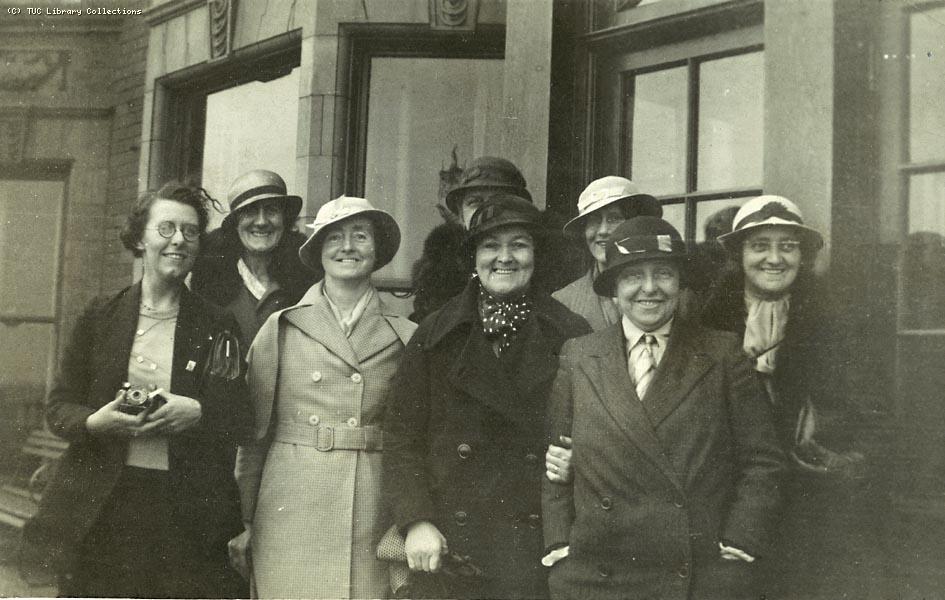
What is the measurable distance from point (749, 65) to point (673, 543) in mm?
1610

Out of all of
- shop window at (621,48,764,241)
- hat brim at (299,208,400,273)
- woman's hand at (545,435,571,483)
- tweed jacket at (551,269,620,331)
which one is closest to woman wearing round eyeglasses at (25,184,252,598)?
hat brim at (299,208,400,273)

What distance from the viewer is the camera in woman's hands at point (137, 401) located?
2.87 metres

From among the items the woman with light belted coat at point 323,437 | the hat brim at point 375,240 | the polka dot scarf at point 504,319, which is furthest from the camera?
the hat brim at point 375,240

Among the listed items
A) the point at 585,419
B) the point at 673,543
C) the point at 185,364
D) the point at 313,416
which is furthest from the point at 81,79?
the point at 673,543

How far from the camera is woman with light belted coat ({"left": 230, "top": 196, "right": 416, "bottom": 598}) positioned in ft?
9.30

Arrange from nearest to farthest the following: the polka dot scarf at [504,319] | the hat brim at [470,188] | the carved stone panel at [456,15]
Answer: the polka dot scarf at [504,319] → the hat brim at [470,188] → the carved stone panel at [456,15]

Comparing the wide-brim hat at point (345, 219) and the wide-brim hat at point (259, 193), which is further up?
the wide-brim hat at point (259, 193)

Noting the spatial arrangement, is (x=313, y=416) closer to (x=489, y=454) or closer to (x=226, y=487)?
(x=226, y=487)

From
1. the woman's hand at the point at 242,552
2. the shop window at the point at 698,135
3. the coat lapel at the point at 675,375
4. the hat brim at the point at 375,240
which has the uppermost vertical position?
the shop window at the point at 698,135

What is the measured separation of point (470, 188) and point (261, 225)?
76cm

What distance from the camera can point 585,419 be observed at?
2.66 meters

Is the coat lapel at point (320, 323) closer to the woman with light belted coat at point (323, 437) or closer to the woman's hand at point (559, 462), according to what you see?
the woman with light belted coat at point (323, 437)

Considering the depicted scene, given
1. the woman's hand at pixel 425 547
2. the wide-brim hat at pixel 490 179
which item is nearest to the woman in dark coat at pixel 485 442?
the woman's hand at pixel 425 547

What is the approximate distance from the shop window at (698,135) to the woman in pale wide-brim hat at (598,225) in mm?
122
